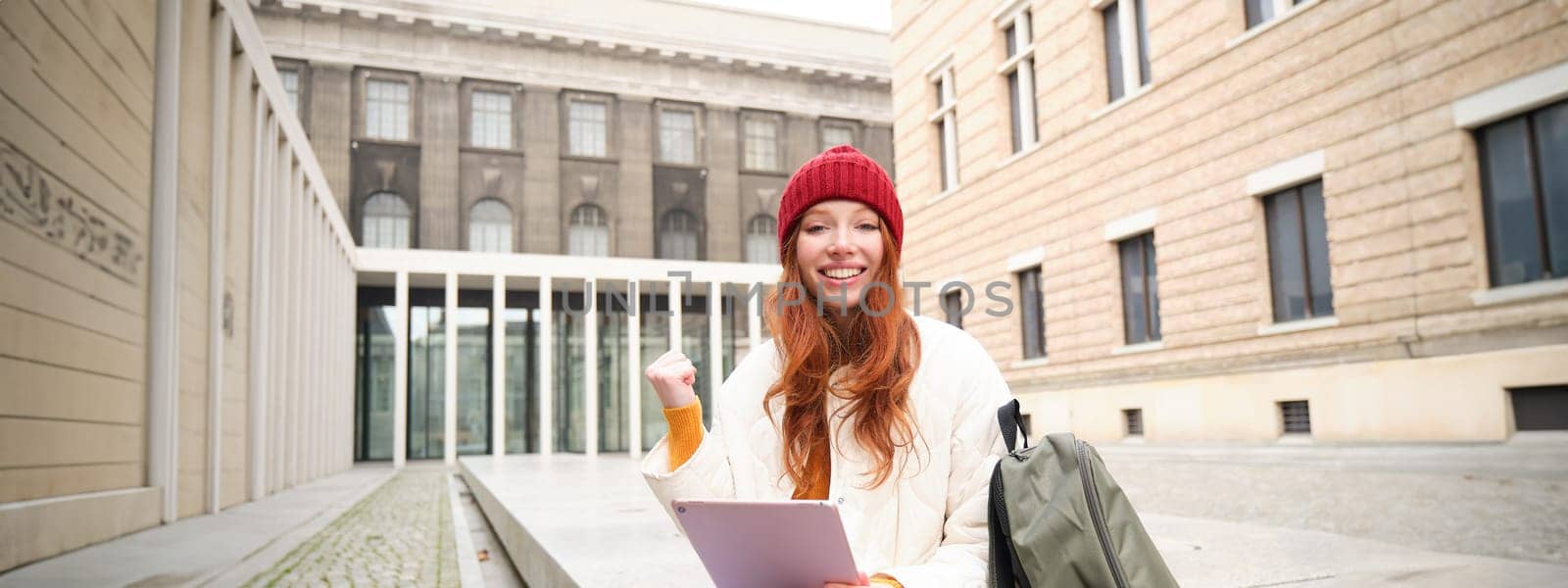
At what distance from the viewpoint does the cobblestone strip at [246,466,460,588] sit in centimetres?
476

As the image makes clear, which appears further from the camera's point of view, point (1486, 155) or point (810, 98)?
point (810, 98)

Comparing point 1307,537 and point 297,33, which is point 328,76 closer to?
point 297,33

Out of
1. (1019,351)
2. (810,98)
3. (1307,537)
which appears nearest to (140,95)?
(1307,537)

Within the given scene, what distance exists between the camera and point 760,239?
101 ft

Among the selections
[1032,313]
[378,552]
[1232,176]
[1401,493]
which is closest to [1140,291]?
[1232,176]

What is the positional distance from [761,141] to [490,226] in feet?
28.1

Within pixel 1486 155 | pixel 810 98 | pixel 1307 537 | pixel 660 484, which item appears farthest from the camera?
pixel 810 98

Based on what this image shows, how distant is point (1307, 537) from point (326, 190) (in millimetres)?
14031

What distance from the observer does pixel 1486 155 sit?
27.6 feet

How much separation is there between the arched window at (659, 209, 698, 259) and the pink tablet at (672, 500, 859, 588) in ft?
90.2

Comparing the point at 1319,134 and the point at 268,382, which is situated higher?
the point at 1319,134

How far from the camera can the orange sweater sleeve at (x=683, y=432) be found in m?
2.16

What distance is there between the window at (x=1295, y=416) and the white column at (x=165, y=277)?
9.85m

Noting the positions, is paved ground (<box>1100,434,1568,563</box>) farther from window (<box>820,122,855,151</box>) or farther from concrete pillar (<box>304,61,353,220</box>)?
window (<box>820,122,855,151</box>)
